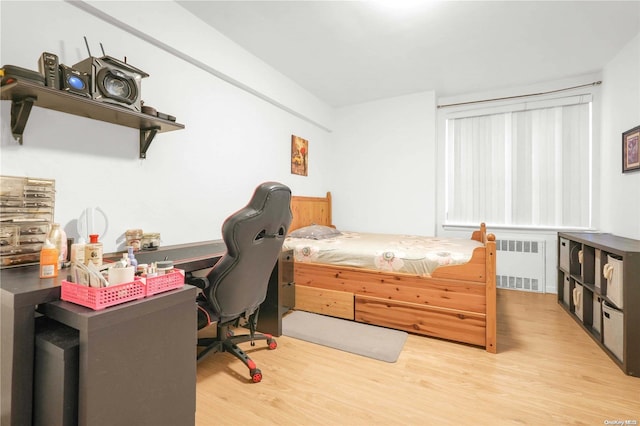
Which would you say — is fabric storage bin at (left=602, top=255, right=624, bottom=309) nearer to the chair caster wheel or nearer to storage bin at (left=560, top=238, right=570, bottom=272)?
storage bin at (left=560, top=238, right=570, bottom=272)

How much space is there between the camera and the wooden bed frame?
2.33m

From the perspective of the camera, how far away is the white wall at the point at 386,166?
4.30 metres

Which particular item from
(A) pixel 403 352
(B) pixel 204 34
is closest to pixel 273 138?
(B) pixel 204 34

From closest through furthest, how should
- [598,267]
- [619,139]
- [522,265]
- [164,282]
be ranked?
[164,282]
[598,267]
[619,139]
[522,265]

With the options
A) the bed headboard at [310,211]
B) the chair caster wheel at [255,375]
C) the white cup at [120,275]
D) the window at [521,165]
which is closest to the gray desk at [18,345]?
the white cup at [120,275]

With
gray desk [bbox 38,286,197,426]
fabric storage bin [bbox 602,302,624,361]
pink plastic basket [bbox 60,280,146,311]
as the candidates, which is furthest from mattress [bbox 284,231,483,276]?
pink plastic basket [bbox 60,280,146,311]

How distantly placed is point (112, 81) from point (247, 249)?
1.28 meters

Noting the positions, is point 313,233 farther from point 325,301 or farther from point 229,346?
point 229,346

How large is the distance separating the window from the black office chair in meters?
3.50

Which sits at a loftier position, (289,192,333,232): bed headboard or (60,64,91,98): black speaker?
(60,64,91,98): black speaker

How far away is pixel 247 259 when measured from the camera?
1.68 meters

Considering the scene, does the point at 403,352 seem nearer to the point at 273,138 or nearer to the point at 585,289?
the point at 585,289

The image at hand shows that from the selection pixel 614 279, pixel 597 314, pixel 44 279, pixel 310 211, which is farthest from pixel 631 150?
pixel 44 279

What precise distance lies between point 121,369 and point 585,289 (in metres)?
3.70
